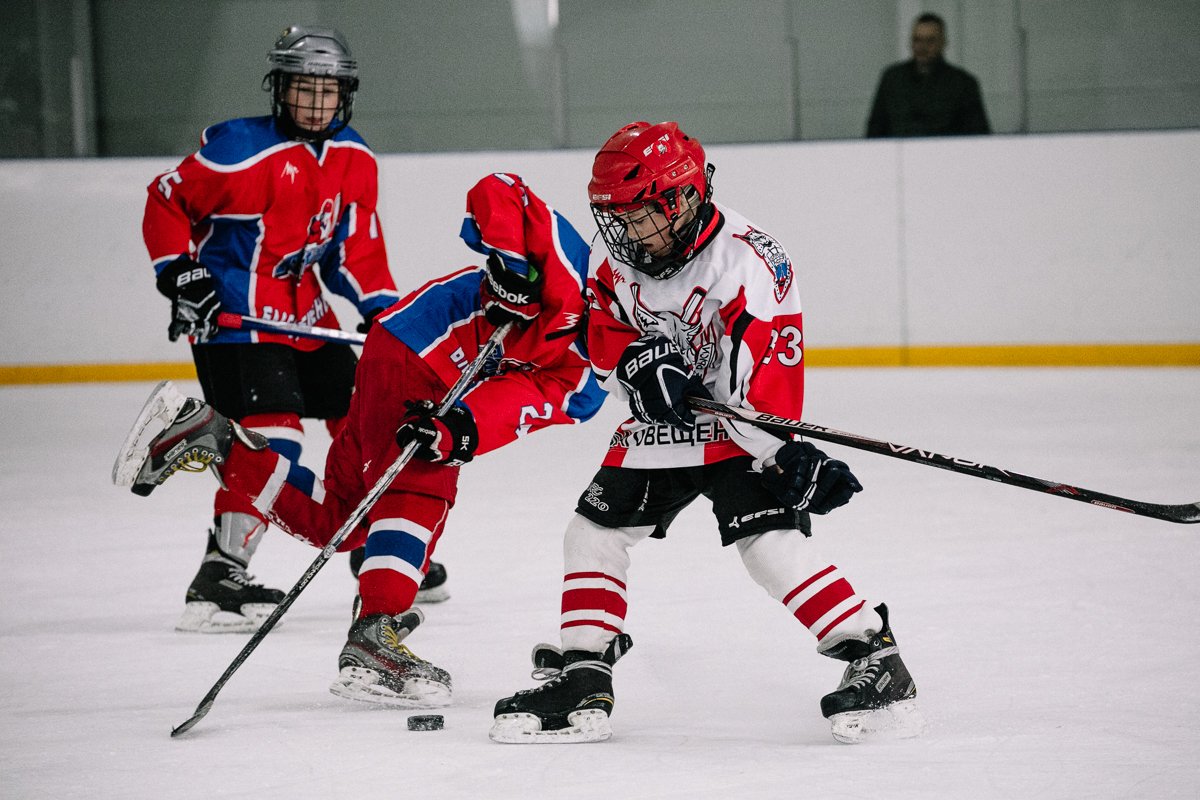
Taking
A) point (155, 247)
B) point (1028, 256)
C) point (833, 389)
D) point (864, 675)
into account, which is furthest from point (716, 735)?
point (1028, 256)

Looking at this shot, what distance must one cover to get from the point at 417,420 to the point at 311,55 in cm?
95

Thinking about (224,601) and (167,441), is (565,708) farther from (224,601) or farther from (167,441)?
(224,601)

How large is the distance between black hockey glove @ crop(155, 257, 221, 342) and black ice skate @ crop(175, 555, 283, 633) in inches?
17.7

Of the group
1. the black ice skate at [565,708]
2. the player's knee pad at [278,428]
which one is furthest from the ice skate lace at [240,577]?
the black ice skate at [565,708]

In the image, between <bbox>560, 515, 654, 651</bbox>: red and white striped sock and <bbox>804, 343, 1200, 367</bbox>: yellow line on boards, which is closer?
<bbox>560, 515, 654, 651</bbox>: red and white striped sock

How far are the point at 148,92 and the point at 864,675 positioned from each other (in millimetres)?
5855

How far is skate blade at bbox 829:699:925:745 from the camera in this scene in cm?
209

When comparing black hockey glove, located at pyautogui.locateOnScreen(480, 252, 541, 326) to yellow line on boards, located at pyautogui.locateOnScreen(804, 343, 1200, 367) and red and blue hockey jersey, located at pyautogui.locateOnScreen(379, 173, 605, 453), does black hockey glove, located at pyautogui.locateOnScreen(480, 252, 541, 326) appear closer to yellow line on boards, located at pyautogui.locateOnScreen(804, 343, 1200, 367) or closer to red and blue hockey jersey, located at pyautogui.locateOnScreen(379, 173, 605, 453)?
red and blue hockey jersey, located at pyautogui.locateOnScreen(379, 173, 605, 453)

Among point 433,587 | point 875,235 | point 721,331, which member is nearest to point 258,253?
point 433,587

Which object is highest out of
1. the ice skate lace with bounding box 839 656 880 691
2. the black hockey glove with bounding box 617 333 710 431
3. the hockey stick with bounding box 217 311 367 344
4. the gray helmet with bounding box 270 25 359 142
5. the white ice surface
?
the gray helmet with bounding box 270 25 359 142

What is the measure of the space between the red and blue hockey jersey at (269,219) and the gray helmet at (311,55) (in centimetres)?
15

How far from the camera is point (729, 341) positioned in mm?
2145

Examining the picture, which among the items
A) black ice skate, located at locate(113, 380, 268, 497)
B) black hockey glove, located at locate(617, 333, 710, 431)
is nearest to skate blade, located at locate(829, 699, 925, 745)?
black hockey glove, located at locate(617, 333, 710, 431)

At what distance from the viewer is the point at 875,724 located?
2.09 m
